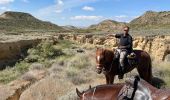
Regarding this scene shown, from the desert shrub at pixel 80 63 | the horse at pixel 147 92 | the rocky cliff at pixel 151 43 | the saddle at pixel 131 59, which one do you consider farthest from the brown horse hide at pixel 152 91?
the rocky cliff at pixel 151 43

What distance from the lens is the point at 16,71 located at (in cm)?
2316

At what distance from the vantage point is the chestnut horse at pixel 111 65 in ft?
37.6

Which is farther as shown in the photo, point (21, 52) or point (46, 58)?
point (21, 52)

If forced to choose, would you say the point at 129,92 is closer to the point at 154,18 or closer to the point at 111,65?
the point at 111,65

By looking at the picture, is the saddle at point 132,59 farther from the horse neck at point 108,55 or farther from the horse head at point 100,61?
the horse head at point 100,61

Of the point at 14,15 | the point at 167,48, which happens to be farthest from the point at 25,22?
the point at 167,48

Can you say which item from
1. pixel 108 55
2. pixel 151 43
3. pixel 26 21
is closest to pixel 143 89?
pixel 108 55

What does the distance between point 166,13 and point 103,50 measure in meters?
87.8

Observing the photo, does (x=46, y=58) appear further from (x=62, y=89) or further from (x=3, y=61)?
(x=62, y=89)

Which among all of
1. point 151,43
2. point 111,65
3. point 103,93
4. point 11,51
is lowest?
point 11,51

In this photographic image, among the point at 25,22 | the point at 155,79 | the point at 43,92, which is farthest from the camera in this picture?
the point at 25,22

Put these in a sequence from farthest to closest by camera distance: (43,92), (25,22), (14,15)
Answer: (14,15) < (25,22) < (43,92)

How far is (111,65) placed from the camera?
11828mm

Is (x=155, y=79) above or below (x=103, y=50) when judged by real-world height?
below
